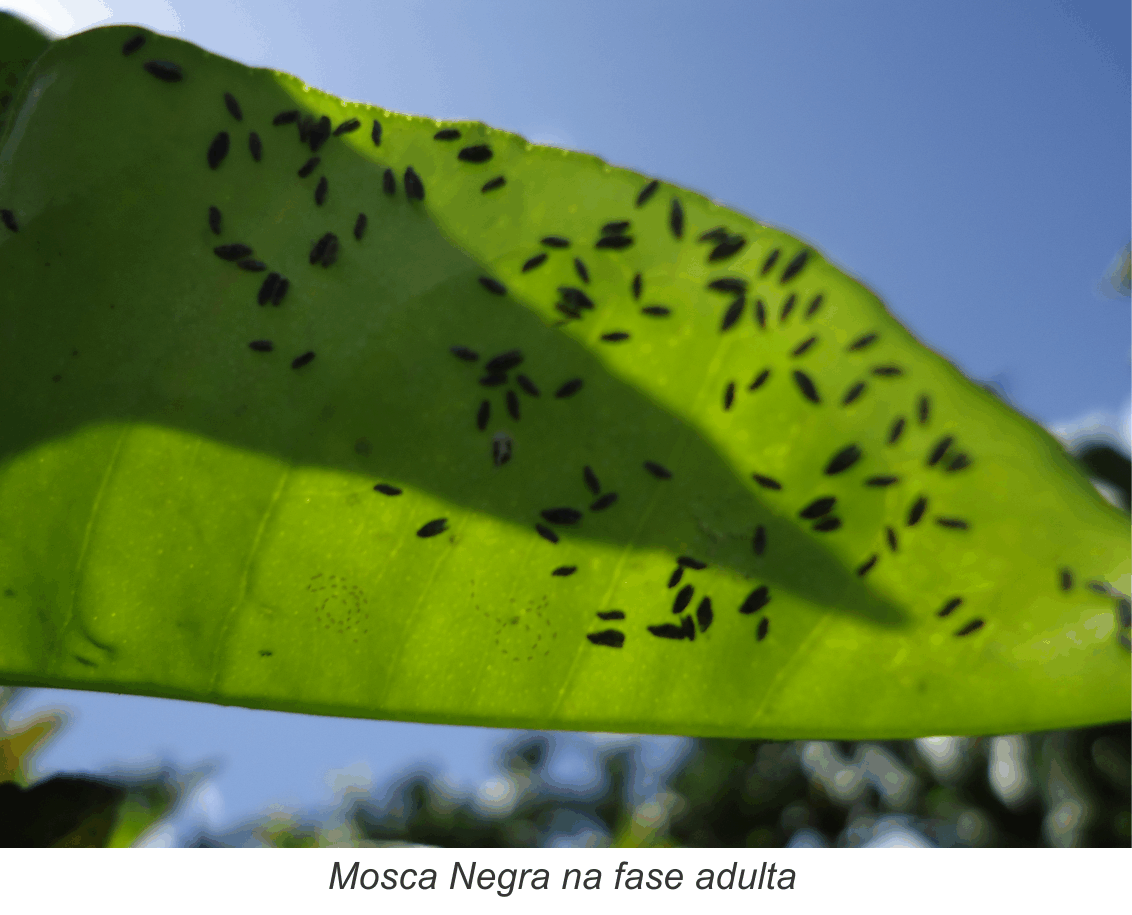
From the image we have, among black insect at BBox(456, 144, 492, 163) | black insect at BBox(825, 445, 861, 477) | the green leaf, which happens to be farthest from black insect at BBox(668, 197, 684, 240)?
black insect at BBox(825, 445, 861, 477)

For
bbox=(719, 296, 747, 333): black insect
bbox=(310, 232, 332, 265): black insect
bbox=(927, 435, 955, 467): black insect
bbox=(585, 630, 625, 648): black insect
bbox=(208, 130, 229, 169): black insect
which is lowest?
bbox=(585, 630, 625, 648): black insect

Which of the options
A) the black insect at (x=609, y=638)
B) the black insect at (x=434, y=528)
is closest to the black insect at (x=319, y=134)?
the black insect at (x=434, y=528)

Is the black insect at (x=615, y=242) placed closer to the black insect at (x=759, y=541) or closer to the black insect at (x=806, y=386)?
the black insect at (x=806, y=386)

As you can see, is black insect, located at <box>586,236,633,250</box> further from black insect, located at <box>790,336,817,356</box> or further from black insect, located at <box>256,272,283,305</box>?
black insect, located at <box>256,272,283,305</box>

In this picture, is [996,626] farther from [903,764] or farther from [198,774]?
[903,764]

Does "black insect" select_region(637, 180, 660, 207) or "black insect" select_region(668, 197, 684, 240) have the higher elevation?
"black insect" select_region(637, 180, 660, 207)
